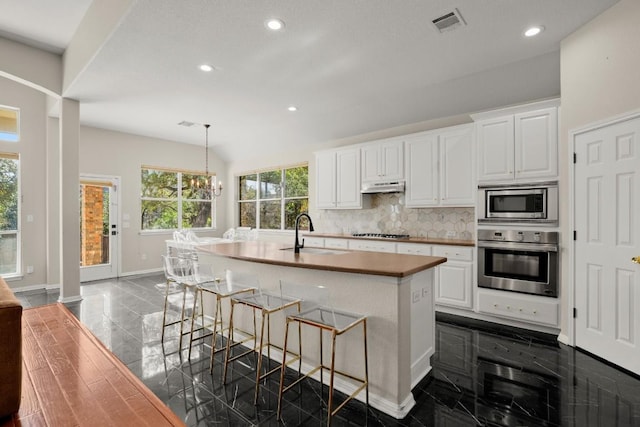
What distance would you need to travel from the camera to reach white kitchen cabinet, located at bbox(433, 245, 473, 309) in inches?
153

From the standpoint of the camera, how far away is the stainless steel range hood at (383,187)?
15.8ft

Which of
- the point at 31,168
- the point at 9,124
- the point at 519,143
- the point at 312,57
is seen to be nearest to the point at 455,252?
the point at 519,143

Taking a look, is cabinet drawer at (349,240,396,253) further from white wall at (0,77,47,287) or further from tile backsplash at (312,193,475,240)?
white wall at (0,77,47,287)

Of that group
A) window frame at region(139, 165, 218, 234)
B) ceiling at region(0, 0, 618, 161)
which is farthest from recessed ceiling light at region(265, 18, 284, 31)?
window frame at region(139, 165, 218, 234)

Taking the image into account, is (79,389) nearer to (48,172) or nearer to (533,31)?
(533,31)

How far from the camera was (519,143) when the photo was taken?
3.56m

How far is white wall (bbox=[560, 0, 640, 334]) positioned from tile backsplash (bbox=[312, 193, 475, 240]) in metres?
1.42

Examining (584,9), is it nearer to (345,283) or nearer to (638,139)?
(638,139)

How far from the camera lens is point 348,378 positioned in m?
2.30

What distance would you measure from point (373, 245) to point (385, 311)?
2.68m

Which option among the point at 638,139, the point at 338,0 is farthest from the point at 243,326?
the point at 638,139

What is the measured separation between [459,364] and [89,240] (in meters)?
6.69

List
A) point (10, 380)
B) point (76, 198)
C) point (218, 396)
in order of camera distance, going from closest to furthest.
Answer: point (10, 380) → point (218, 396) → point (76, 198)

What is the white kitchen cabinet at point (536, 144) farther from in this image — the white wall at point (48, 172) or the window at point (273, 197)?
the white wall at point (48, 172)
